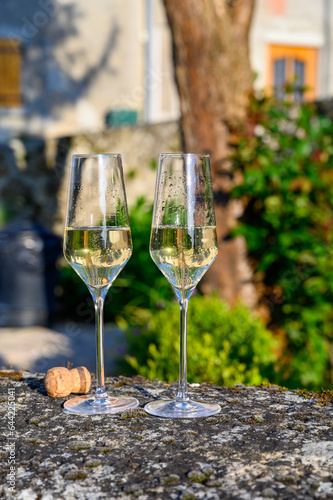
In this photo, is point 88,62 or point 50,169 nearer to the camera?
point 50,169

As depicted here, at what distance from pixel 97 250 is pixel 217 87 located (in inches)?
136

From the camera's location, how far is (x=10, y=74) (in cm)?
1155

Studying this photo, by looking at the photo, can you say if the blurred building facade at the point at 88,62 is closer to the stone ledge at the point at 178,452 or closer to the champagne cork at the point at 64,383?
the champagne cork at the point at 64,383

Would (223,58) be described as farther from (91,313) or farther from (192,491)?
(192,491)

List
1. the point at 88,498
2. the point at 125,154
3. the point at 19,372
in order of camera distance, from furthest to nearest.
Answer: the point at 125,154 → the point at 19,372 → the point at 88,498

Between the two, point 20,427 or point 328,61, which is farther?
point 328,61

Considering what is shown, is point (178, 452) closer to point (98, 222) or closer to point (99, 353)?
point (99, 353)

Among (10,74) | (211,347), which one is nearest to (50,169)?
(211,347)

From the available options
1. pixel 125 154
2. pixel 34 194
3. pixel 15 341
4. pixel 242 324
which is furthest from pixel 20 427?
pixel 34 194

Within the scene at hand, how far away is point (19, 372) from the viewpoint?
1.36 m

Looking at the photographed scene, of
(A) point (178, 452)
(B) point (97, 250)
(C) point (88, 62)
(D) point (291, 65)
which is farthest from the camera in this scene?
(D) point (291, 65)

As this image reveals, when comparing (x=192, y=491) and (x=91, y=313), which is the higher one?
Result: (x=192, y=491)

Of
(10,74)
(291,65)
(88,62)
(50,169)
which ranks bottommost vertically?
(50,169)

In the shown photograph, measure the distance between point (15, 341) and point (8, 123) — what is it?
6715 millimetres
